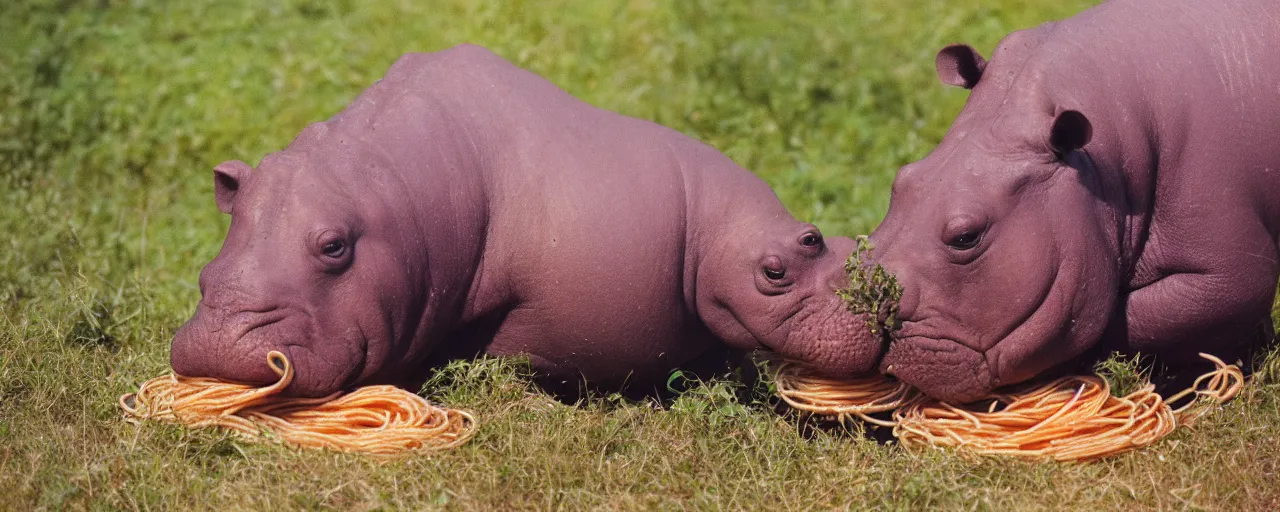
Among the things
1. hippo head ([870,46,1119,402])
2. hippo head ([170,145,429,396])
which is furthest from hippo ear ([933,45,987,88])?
hippo head ([170,145,429,396])

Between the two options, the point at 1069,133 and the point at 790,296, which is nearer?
the point at 1069,133

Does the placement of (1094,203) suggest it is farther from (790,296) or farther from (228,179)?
(228,179)

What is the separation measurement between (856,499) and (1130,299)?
1.52m

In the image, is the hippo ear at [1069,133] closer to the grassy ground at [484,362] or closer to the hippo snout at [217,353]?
the grassy ground at [484,362]

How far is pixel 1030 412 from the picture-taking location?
5816 mm

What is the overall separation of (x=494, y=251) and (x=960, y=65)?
6.63 ft

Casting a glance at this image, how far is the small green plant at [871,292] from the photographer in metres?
5.66

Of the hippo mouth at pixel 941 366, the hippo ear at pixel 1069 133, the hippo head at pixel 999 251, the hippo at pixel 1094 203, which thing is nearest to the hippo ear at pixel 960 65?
the hippo at pixel 1094 203

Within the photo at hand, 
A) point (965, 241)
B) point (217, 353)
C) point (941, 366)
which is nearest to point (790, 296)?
point (941, 366)

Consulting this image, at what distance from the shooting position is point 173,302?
7.57 metres

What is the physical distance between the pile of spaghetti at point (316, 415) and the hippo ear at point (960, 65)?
7.85 ft

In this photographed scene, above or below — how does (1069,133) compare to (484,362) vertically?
above

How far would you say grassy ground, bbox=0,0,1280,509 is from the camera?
541cm

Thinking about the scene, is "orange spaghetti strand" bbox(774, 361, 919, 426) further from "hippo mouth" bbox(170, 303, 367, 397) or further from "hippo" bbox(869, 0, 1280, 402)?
"hippo mouth" bbox(170, 303, 367, 397)
